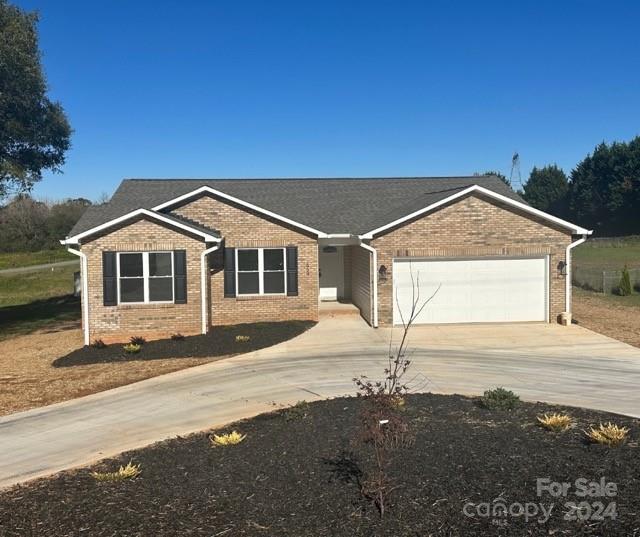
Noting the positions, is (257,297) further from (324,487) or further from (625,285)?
(625,285)

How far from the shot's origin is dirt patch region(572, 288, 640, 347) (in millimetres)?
16062

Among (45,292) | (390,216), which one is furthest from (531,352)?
(45,292)

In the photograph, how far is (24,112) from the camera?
1934 cm

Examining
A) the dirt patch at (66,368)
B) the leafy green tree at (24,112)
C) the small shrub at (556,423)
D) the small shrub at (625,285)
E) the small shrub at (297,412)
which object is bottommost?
the dirt patch at (66,368)

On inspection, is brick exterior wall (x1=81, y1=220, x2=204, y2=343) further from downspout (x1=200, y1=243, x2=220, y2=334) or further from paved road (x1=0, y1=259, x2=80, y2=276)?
paved road (x1=0, y1=259, x2=80, y2=276)

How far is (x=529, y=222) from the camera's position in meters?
17.7

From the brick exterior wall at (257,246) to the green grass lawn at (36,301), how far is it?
6.95m

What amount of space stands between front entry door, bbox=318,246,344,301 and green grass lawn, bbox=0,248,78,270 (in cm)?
3683

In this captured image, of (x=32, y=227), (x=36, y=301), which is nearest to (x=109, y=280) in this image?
(x=36, y=301)

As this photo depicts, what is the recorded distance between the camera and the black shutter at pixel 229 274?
18.2m

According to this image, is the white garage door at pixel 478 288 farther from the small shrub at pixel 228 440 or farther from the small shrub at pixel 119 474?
the small shrub at pixel 119 474

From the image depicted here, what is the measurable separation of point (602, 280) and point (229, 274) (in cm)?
1740

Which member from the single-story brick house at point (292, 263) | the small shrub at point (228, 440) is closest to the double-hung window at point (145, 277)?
the single-story brick house at point (292, 263)

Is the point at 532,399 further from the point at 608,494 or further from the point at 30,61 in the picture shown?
the point at 30,61
